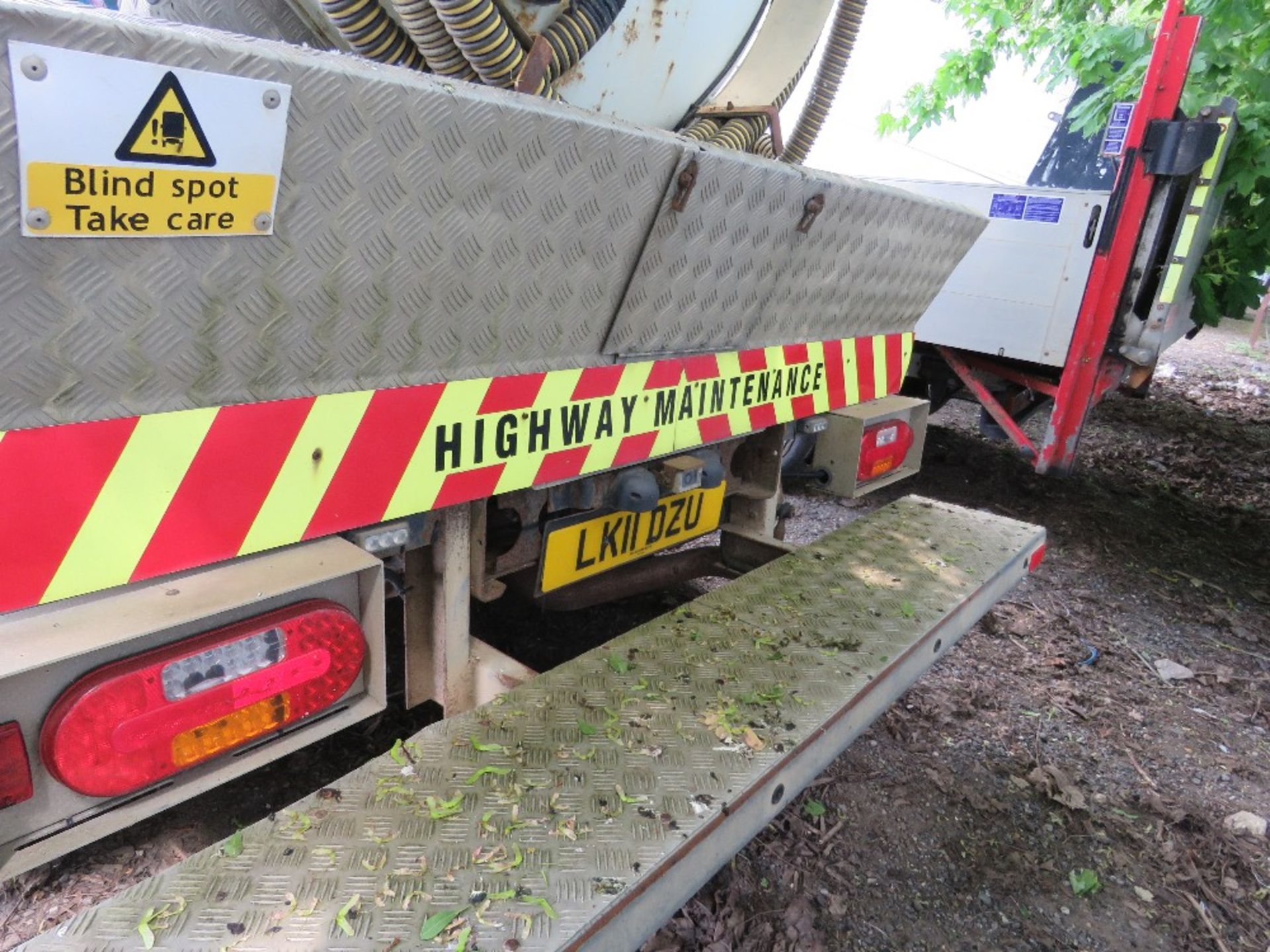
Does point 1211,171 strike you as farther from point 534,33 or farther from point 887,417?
point 534,33

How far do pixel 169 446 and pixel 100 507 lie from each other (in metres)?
0.13

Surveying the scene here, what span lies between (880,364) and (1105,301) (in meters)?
2.26

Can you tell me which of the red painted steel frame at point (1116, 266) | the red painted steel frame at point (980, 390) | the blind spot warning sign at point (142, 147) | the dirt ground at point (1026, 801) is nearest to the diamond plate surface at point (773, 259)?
the blind spot warning sign at point (142, 147)

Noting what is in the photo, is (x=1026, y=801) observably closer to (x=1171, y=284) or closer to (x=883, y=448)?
(x=883, y=448)

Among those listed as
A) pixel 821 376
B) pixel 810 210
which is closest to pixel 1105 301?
pixel 821 376

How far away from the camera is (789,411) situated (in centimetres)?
269

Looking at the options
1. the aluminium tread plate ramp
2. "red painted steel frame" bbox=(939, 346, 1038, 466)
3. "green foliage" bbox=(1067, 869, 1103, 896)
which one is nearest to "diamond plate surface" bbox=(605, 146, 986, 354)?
the aluminium tread plate ramp

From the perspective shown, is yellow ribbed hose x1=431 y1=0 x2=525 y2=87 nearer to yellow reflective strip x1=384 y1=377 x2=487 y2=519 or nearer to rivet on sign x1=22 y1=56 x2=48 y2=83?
yellow reflective strip x1=384 y1=377 x2=487 y2=519

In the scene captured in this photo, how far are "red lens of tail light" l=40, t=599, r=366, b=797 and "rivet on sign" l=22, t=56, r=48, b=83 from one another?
784mm

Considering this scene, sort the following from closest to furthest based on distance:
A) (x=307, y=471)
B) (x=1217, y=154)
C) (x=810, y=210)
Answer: (x=307, y=471) < (x=810, y=210) < (x=1217, y=154)

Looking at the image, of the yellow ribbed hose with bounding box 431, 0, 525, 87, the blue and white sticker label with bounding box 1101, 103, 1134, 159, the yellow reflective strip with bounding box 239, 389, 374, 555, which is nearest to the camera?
the yellow reflective strip with bounding box 239, 389, 374, 555

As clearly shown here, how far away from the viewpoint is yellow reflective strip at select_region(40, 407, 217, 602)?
120 centimetres

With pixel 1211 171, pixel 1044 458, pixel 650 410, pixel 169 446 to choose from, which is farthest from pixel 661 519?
pixel 1211 171

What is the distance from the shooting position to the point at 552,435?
1.88 metres
